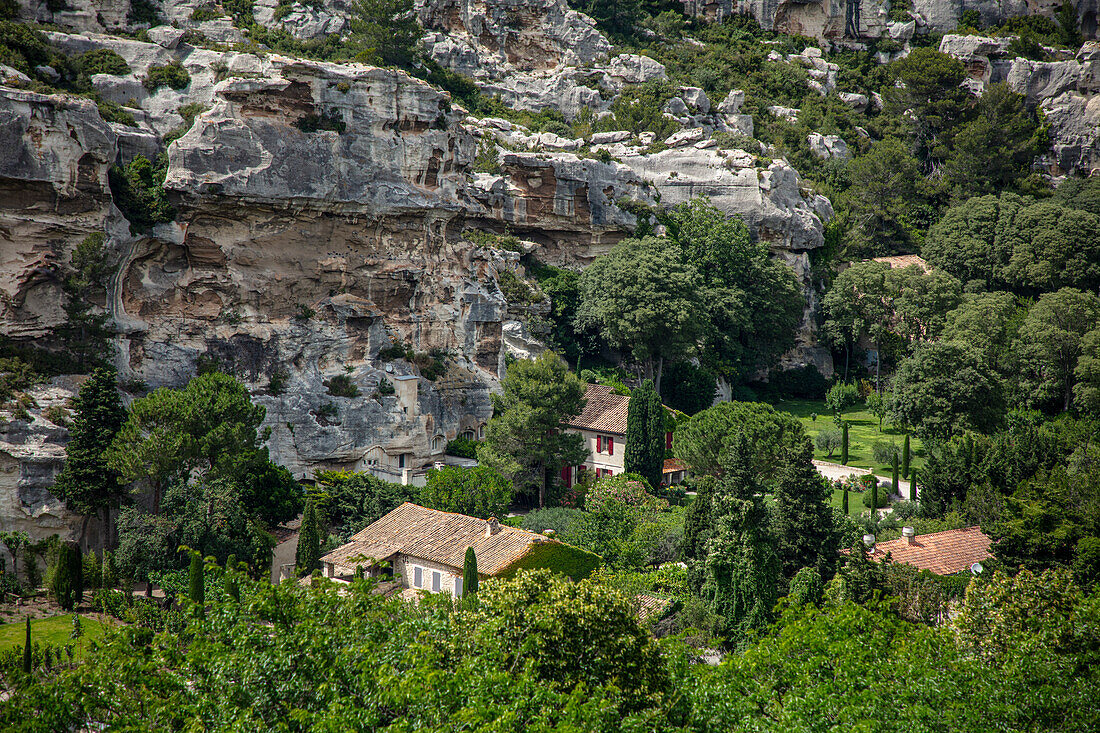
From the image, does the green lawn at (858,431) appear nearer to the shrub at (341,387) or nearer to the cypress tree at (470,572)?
the cypress tree at (470,572)

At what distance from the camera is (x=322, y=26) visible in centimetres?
5747

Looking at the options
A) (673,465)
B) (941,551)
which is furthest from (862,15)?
(941,551)

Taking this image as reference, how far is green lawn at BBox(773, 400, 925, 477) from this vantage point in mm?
46906

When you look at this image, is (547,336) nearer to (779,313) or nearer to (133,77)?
(779,313)

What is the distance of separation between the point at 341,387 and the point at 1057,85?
2591 inches

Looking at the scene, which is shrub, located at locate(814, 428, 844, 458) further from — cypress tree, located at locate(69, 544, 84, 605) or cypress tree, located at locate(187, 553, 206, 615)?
cypress tree, located at locate(69, 544, 84, 605)

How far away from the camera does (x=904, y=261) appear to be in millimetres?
62594

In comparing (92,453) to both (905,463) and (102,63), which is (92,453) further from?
(905,463)

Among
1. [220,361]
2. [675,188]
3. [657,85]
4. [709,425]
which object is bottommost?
[709,425]

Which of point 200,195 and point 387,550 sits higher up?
point 200,195

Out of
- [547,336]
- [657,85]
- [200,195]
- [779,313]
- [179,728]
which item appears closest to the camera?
[179,728]

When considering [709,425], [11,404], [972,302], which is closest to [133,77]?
[11,404]

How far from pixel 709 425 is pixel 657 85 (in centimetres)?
3549

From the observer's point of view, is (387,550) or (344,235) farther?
(344,235)
